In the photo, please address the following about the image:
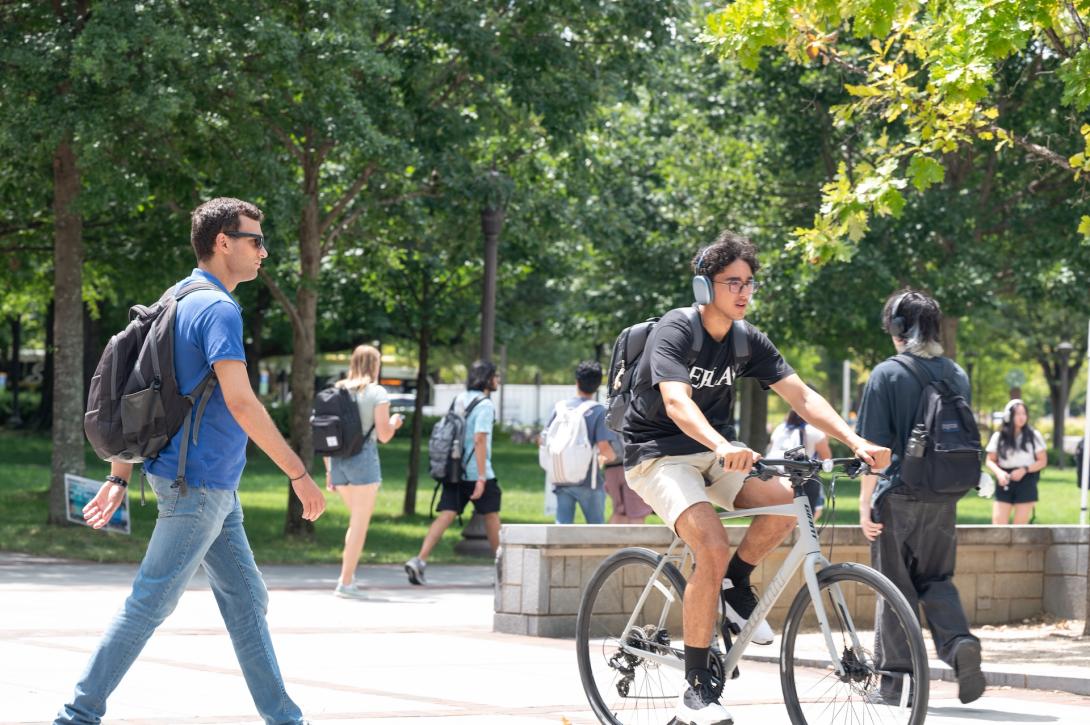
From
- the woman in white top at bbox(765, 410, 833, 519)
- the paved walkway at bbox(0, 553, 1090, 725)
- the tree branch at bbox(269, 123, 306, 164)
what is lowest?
the paved walkway at bbox(0, 553, 1090, 725)

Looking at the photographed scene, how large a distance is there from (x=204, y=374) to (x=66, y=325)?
A: 1268 centimetres

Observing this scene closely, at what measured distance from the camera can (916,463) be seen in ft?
24.9

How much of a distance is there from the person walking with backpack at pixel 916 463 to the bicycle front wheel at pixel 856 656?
1.68 metres

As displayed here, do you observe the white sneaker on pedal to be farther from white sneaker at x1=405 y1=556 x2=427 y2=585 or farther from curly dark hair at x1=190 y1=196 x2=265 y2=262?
white sneaker at x1=405 y1=556 x2=427 y2=585

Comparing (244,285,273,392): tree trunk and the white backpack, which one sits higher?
(244,285,273,392): tree trunk

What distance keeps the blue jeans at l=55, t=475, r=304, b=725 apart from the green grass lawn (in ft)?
6.84

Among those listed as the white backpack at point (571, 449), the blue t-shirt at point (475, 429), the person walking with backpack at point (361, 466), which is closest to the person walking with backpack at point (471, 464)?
the blue t-shirt at point (475, 429)

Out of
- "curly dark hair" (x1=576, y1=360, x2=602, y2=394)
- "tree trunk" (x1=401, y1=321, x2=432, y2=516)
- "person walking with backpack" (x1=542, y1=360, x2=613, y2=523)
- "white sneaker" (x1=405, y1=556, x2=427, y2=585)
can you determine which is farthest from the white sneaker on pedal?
"tree trunk" (x1=401, y1=321, x2=432, y2=516)

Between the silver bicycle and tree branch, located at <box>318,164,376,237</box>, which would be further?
tree branch, located at <box>318,164,376,237</box>

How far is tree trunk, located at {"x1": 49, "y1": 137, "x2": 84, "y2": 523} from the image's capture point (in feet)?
57.2

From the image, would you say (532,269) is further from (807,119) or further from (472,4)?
(472,4)

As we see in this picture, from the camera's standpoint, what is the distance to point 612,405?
254 inches

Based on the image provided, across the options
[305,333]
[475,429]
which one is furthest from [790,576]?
[305,333]

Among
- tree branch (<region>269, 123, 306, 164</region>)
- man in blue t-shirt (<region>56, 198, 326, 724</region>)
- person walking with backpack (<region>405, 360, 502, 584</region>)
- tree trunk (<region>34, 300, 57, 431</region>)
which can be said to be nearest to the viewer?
man in blue t-shirt (<region>56, 198, 326, 724</region>)
